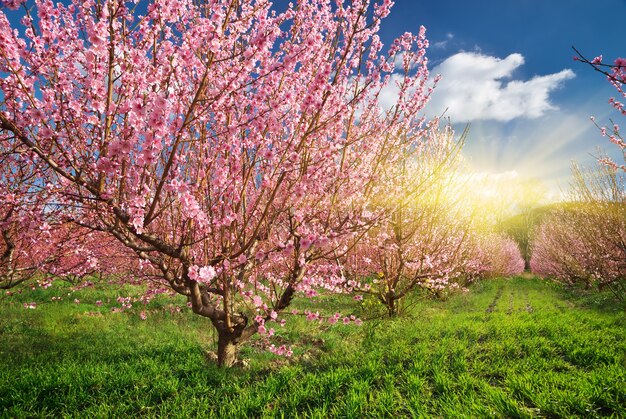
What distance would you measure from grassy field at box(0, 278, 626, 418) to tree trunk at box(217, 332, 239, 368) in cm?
29

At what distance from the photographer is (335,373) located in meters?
5.02

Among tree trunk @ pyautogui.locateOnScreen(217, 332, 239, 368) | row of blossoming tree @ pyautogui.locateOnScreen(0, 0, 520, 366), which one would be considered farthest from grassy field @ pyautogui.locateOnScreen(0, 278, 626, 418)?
row of blossoming tree @ pyautogui.locateOnScreen(0, 0, 520, 366)

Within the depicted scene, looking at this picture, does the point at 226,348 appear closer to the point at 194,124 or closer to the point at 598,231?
the point at 194,124

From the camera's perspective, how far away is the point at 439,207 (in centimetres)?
816

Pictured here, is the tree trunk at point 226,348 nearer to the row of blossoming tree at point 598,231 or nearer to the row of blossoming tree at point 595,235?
the row of blossoming tree at point 598,231

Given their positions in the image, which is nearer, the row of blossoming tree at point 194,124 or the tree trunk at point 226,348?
the row of blossoming tree at point 194,124

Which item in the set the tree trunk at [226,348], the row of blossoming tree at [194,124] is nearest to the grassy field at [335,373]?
the tree trunk at [226,348]

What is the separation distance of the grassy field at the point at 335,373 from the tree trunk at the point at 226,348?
0.29 meters

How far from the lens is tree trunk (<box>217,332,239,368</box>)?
5697 mm

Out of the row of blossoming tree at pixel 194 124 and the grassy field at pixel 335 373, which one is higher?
the row of blossoming tree at pixel 194 124

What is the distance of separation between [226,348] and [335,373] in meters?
2.08

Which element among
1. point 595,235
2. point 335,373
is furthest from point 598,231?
point 335,373

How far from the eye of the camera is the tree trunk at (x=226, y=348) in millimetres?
5697

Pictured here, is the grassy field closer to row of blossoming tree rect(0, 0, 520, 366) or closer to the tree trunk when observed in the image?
the tree trunk
